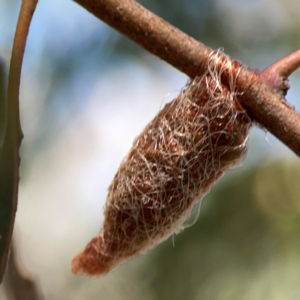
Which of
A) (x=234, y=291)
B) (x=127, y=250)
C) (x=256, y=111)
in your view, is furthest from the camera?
(x=234, y=291)

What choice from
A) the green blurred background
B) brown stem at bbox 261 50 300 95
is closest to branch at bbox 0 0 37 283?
brown stem at bbox 261 50 300 95

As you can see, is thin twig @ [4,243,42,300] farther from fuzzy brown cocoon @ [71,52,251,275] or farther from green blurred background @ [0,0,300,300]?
fuzzy brown cocoon @ [71,52,251,275]

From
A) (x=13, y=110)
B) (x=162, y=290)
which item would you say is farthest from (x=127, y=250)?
(x=162, y=290)

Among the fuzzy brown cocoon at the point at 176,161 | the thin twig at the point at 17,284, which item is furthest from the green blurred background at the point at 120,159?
the fuzzy brown cocoon at the point at 176,161

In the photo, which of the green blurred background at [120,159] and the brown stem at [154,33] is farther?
the green blurred background at [120,159]

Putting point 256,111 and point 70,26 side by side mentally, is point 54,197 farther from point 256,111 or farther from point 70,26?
point 256,111

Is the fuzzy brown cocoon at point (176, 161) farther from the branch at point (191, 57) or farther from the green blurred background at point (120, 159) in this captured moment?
the green blurred background at point (120, 159)

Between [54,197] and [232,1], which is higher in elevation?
[232,1]
